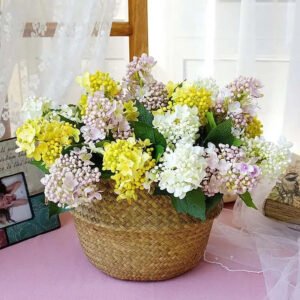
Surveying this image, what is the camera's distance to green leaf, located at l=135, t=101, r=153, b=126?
83 centimetres

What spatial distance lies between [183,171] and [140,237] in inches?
7.1

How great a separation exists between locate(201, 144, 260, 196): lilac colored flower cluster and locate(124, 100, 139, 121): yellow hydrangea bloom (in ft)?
0.50

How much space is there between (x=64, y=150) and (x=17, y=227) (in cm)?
33

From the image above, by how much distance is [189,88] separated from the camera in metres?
0.84

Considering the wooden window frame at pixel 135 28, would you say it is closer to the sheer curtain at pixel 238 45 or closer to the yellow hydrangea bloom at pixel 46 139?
the sheer curtain at pixel 238 45

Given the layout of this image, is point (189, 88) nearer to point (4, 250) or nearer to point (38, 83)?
point (38, 83)

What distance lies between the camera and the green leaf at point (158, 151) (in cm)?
76

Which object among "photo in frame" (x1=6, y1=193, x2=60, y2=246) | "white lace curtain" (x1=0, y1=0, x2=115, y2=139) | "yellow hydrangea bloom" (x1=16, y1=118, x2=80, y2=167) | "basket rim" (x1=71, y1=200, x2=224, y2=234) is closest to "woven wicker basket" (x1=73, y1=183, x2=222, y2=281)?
"basket rim" (x1=71, y1=200, x2=224, y2=234)

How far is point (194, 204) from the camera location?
759 millimetres

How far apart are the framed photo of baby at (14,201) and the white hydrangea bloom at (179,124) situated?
1.37 feet

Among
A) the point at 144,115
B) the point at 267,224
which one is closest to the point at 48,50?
the point at 144,115

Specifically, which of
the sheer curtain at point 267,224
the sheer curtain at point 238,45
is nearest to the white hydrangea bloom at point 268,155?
the sheer curtain at point 267,224

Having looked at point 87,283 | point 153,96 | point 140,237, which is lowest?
point 87,283

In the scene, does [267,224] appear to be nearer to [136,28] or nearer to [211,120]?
[211,120]
